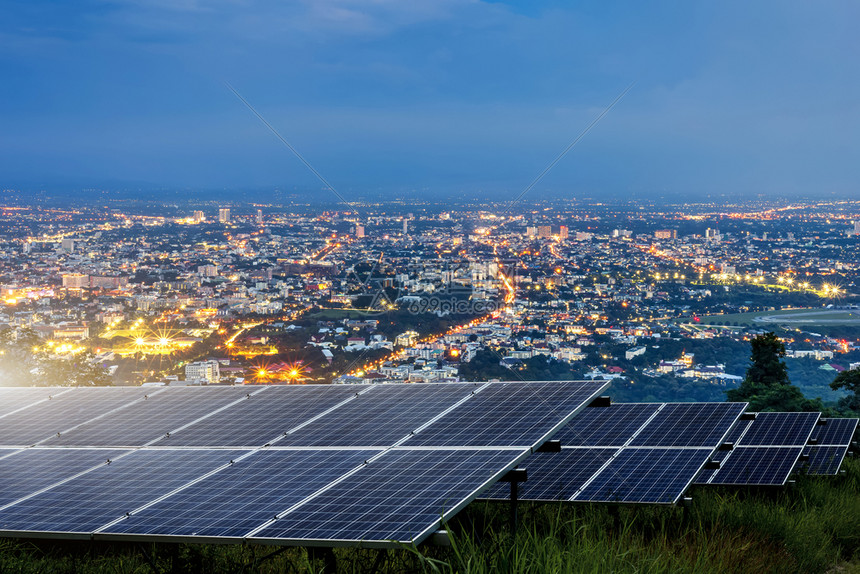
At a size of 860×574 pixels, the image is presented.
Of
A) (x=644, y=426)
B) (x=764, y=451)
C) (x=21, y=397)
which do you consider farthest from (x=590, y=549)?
(x=21, y=397)

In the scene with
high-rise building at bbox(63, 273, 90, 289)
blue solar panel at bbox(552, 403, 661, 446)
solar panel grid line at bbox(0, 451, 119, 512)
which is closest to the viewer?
solar panel grid line at bbox(0, 451, 119, 512)

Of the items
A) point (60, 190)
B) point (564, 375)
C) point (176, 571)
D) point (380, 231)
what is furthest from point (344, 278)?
point (60, 190)

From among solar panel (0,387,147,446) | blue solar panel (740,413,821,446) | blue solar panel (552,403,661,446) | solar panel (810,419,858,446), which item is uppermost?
solar panel (0,387,147,446)

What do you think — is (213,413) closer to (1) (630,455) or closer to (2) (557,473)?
(2) (557,473)

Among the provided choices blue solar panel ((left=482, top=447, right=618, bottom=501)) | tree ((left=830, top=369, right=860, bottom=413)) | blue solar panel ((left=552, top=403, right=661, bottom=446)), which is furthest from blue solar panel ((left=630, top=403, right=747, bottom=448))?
tree ((left=830, top=369, right=860, bottom=413))

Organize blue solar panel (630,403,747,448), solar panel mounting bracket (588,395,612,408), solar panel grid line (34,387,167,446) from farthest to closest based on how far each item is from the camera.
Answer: blue solar panel (630,403,747,448)
solar panel grid line (34,387,167,446)
solar panel mounting bracket (588,395,612,408)

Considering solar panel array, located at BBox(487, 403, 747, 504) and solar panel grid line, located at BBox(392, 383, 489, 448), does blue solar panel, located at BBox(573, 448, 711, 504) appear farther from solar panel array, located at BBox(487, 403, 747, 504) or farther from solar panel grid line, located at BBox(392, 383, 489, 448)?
solar panel grid line, located at BBox(392, 383, 489, 448)

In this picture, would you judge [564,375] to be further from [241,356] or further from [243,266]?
[243,266]
